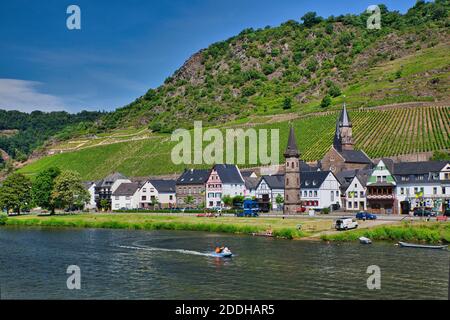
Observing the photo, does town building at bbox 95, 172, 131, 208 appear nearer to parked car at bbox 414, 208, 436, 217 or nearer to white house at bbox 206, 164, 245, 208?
white house at bbox 206, 164, 245, 208

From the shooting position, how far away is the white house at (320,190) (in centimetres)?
10175

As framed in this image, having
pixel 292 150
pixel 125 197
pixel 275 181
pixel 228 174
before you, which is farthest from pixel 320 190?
pixel 125 197

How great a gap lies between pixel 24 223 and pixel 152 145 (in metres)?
89.8

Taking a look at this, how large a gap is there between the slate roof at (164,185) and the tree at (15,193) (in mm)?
28365

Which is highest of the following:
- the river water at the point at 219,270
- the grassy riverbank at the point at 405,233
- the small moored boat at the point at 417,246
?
the grassy riverbank at the point at 405,233

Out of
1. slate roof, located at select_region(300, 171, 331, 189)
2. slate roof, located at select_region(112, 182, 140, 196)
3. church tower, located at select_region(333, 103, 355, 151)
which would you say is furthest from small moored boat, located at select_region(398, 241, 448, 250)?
slate roof, located at select_region(112, 182, 140, 196)

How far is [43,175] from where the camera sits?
120062 millimetres

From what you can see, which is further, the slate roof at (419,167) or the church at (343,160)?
the church at (343,160)

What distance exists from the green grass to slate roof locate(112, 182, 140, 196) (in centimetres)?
2025

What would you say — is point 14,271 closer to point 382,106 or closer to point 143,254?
point 143,254

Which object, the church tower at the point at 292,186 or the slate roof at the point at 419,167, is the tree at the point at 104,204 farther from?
the slate roof at the point at 419,167

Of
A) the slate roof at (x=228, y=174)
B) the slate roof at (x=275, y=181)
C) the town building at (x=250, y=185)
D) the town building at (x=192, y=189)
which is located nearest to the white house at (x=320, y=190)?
the slate roof at (x=275, y=181)

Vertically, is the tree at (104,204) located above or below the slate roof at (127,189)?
below

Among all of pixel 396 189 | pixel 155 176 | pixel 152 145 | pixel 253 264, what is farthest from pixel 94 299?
pixel 152 145
